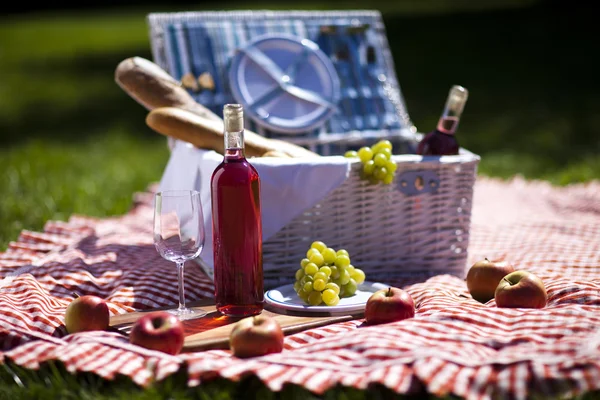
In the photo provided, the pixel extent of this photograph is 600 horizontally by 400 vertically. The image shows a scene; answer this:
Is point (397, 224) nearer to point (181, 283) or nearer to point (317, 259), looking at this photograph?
point (317, 259)

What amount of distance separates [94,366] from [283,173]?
0.88 metres

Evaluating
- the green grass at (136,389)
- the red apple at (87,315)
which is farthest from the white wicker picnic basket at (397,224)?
the green grass at (136,389)

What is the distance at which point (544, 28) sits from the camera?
952cm

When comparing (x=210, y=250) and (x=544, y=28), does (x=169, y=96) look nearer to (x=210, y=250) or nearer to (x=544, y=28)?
(x=210, y=250)

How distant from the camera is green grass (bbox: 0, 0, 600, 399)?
399 centimetres

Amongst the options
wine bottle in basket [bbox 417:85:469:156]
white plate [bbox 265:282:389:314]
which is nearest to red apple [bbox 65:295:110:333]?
white plate [bbox 265:282:389:314]

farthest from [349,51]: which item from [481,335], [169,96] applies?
[481,335]

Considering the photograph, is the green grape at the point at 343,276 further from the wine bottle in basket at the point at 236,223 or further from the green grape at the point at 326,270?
the wine bottle in basket at the point at 236,223

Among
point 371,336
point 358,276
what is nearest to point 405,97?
point 358,276

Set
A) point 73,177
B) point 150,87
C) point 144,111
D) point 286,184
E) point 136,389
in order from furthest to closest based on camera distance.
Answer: point 144,111 < point 73,177 < point 150,87 < point 286,184 < point 136,389

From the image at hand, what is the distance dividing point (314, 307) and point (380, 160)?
570mm

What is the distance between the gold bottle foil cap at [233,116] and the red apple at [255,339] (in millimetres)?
502

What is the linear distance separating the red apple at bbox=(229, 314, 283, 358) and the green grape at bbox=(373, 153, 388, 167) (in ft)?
2.63

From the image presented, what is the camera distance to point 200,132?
8.86ft
